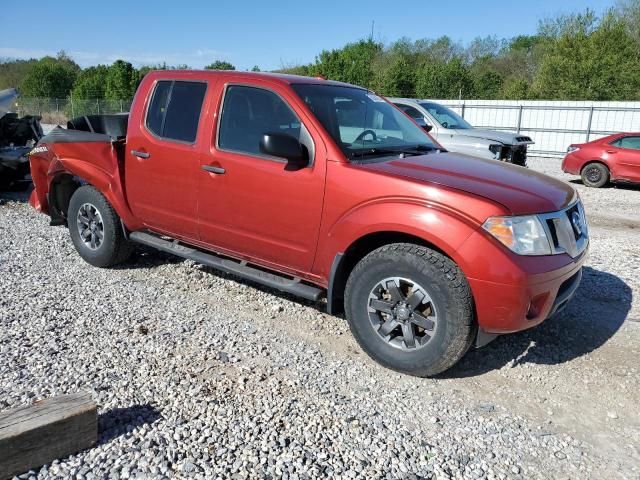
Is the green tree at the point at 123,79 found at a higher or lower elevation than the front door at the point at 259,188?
higher

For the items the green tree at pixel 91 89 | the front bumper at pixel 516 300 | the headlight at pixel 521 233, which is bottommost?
the front bumper at pixel 516 300

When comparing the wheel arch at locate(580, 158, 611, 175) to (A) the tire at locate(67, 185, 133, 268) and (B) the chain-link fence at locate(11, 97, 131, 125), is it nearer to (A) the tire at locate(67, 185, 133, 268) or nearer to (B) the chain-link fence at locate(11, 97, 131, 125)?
(A) the tire at locate(67, 185, 133, 268)

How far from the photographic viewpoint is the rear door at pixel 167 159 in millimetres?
4562

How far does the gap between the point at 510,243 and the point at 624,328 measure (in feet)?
6.99

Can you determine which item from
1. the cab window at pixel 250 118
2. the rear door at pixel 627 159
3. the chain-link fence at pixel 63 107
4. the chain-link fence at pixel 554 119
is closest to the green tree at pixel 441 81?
the chain-link fence at pixel 554 119

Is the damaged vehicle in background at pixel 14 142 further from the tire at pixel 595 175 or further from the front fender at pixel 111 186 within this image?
the tire at pixel 595 175

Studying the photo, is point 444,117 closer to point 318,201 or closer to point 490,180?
point 490,180

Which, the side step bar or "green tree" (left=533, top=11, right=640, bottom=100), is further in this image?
"green tree" (left=533, top=11, right=640, bottom=100)

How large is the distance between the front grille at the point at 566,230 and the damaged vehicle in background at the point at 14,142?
923 centimetres

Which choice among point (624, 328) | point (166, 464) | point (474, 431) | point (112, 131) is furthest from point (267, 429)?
point (112, 131)

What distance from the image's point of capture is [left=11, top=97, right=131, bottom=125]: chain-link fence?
35938 mm

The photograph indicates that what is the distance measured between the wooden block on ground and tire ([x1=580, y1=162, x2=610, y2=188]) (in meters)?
13.5

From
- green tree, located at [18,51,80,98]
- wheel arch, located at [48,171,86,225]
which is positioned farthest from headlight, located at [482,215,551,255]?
green tree, located at [18,51,80,98]

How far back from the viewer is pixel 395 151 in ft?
13.7
